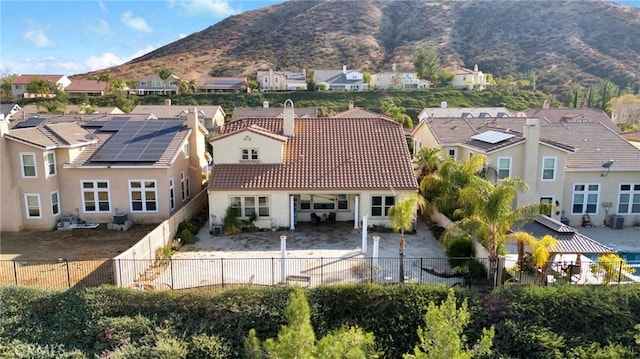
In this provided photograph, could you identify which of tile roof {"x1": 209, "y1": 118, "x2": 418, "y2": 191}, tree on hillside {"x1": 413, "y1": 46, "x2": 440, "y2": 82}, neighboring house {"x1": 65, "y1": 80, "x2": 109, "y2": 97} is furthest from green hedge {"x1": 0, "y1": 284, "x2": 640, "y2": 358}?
tree on hillside {"x1": 413, "y1": 46, "x2": 440, "y2": 82}

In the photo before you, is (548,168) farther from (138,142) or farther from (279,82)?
(279,82)

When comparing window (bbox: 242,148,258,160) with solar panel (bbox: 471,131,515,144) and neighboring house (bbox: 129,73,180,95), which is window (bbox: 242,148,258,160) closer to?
solar panel (bbox: 471,131,515,144)

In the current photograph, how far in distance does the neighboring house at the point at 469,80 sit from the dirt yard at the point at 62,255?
92.0 m

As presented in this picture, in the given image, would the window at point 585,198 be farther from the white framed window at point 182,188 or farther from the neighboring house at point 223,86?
the neighboring house at point 223,86

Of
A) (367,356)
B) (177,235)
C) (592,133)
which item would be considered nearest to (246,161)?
(177,235)

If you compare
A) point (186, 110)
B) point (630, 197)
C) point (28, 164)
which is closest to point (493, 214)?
point (630, 197)

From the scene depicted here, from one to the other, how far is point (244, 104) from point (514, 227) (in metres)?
80.8

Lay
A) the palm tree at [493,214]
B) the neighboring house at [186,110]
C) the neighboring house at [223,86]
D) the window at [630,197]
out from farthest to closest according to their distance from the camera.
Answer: the neighboring house at [223,86] < the neighboring house at [186,110] < the window at [630,197] < the palm tree at [493,214]

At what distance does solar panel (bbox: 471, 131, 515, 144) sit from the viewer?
82.6ft

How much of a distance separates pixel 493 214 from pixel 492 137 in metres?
12.2

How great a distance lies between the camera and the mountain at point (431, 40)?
11775 cm

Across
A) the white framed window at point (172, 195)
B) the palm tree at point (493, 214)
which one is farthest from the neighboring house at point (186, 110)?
the palm tree at point (493, 214)

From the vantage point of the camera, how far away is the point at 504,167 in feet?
80.7

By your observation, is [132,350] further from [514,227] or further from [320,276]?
[514,227]
